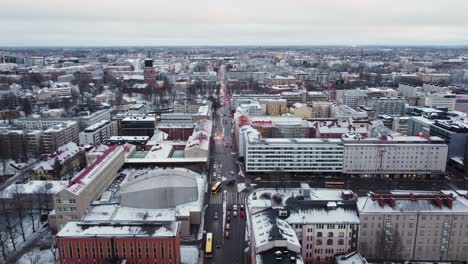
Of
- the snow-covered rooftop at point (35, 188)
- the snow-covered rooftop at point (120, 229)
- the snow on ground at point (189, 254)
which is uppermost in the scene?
the snow-covered rooftop at point (120, 229)

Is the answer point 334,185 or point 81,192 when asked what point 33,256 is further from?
point 334,185

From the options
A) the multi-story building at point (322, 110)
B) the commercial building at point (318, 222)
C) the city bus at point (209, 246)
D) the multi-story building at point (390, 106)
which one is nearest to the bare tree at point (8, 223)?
the city bus at point (209, 246)

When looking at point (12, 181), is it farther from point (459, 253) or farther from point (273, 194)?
point (459, 253)

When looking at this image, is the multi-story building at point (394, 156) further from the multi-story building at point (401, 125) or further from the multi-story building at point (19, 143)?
the multi-story building at point (19, 143)

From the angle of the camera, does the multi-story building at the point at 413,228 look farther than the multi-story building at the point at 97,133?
No

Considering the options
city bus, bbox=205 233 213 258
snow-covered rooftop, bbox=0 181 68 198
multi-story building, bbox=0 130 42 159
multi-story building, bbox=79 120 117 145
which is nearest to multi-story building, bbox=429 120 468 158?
city bus, bbox=205 233 213 258
